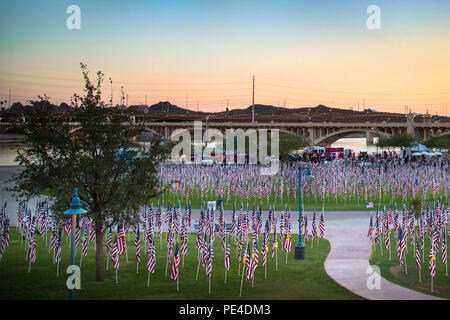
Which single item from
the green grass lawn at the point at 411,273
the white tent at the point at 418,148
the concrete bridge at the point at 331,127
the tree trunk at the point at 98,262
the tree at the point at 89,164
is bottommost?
the green grass lawn at the point at 411,273

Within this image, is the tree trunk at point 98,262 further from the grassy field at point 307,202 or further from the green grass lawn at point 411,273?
the grassy field at point 307,202

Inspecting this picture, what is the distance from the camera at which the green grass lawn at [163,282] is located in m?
19.6

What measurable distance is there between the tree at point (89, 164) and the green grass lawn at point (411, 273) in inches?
434

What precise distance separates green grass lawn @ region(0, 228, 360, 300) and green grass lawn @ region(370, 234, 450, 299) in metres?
2.69

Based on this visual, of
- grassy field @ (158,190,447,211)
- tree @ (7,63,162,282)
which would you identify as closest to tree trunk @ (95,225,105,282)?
tree @ (7,63,162,282)

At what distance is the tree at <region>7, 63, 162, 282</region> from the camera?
20891mm

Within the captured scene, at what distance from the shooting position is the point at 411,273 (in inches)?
904

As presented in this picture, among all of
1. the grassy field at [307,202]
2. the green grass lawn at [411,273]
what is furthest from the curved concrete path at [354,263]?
the grassy field at [307,202]

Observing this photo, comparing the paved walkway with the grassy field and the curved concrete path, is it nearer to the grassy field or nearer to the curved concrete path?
the curved concrete path

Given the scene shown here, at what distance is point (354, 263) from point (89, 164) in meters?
12.6

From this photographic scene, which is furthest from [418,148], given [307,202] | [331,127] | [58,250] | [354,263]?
[58,250]
